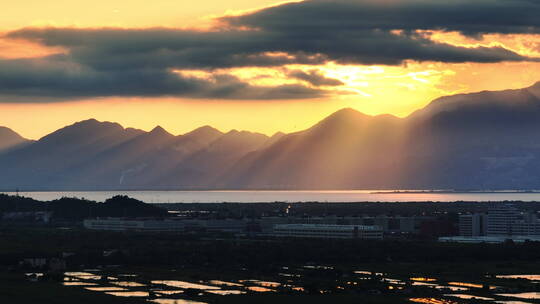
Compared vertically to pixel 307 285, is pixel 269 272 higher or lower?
higher

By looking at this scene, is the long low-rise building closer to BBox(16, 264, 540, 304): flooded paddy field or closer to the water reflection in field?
BBox(16, 264, 540, 304): flooded paddy field

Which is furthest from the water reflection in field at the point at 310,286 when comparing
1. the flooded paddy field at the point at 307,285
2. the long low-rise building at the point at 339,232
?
the long low-rise building at the point at 339,232

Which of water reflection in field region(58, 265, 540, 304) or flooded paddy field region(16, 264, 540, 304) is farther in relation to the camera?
water reflection in field region(58, 265, 540, 304)

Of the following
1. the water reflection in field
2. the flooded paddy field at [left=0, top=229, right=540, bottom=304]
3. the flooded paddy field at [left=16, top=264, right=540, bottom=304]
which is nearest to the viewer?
the flooded paddy field at [left=16, top=264, right=540, bottom=304]

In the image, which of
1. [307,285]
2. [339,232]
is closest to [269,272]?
[307,285]

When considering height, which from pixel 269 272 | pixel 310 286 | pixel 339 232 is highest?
pixel 339 232

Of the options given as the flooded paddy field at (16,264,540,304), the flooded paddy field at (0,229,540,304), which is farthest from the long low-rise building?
the flooded paddy field at (16,264,540,304)

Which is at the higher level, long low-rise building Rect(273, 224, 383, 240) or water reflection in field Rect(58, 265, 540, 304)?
long low-rise building Rect(273, 224, 383, 240)

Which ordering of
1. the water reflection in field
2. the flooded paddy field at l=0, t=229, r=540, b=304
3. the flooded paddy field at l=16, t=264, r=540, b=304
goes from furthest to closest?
the flooded paddy field at l=0, t=229, r=540, b=304
the water reflection in field
the flooded paddy field at l=16, t=264, r=540, b=304

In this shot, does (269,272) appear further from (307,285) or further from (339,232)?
(339,232)

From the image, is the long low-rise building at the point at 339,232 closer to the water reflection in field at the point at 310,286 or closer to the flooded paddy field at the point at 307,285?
the flooded paddy field at the point at 307,285

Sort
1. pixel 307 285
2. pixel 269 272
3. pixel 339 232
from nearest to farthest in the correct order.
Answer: pixel 307 285 < pixel 269 272 < pixel 339 232

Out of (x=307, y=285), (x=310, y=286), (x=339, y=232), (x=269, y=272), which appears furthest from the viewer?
(x=339, y=232)

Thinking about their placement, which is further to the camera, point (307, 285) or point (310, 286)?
point (307, 285)
